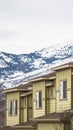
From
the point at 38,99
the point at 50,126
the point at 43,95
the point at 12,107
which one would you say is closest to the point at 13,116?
the point at 12,107

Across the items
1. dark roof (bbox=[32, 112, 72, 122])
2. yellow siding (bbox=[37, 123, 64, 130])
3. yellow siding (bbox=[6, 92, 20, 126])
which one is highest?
yellow siding (bbox=[6, 92, 20, 126])

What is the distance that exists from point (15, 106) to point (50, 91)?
956cm

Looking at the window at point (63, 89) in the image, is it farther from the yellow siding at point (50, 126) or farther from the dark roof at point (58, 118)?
the yellow siding at point (50, 126)

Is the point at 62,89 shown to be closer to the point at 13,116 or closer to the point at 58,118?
the point at 58,118

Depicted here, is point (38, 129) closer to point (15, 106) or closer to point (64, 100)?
point (64, 100)

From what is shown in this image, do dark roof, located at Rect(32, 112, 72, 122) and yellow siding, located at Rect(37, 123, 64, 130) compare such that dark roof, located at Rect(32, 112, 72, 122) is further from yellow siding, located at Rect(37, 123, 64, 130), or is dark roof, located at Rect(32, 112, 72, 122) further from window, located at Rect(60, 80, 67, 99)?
window, located at Rect(60, 80, 67, 99)

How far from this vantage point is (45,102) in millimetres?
51625

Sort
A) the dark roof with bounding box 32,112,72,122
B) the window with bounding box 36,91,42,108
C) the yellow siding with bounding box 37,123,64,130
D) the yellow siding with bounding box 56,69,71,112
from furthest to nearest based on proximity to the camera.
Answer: the window with bounding box 36,91,42,108, the yellow siding with bounding box 56,69,71,112, the yellow siding with bounding box 37,123,64,130, the dark roof with bounding box 32,112,72,122

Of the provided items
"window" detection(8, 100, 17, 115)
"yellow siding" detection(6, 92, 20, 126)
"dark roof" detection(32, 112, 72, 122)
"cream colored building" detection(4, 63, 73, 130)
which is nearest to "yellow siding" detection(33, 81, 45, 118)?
"cream colored building" detection(4, 63, 73, 130)

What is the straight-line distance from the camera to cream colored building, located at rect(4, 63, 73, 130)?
43438 millimetres

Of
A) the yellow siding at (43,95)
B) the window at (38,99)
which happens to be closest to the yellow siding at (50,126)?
the yellow siding at (43,95)

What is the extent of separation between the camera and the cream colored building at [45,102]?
143 ft

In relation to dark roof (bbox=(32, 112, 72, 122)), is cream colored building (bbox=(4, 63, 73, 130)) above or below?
above

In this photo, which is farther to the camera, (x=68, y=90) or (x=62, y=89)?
(x=62, y=89)
